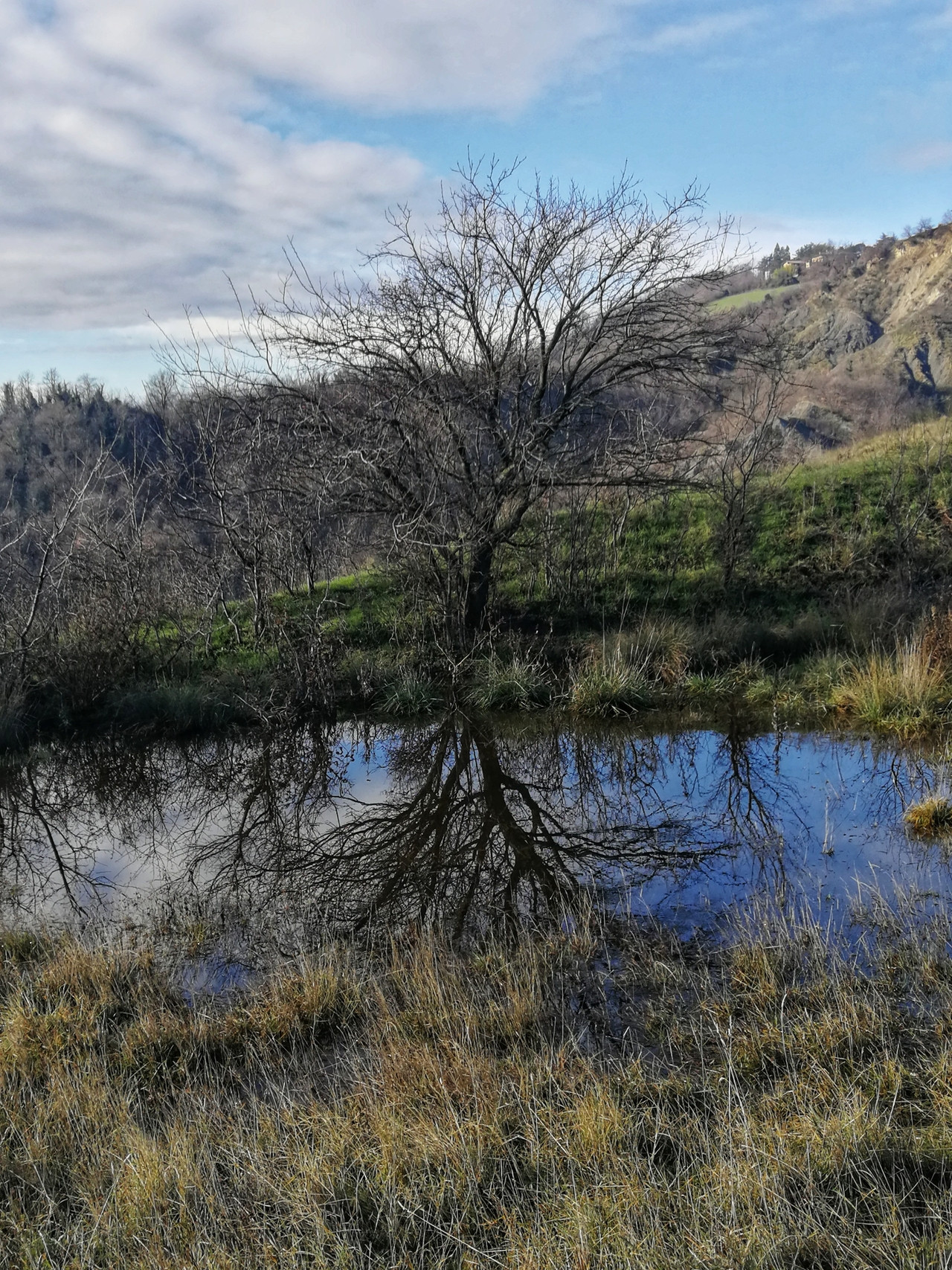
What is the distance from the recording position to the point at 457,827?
7785 millimetres

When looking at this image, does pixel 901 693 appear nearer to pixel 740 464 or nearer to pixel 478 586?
pixel 740 464

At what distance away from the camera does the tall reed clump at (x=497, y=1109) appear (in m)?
3.04

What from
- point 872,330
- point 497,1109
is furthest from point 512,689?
point 872,330

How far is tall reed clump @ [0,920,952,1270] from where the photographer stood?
304 centimetres

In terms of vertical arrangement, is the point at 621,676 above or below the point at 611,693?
above

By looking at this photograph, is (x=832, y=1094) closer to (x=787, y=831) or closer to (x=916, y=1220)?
(x=916, y=1220)

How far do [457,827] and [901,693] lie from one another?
15.5ft

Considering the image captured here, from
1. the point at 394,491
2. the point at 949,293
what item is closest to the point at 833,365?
the point at 949,293

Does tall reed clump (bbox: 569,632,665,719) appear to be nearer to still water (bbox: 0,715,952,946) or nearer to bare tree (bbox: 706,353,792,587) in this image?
still water (bbox: 0,715,952,946)

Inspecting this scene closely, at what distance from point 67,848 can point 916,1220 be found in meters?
7.26

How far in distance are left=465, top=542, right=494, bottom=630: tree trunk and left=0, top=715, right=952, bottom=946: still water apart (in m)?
2.04

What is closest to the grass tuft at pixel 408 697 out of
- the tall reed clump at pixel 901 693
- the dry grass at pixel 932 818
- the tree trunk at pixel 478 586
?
the tree trunk at pixel 478 586

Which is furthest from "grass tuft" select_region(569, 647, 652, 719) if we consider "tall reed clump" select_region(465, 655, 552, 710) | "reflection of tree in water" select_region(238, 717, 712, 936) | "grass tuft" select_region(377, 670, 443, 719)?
"grass tuft" select_region(377, 670, 443, 719)

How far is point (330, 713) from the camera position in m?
11.0
